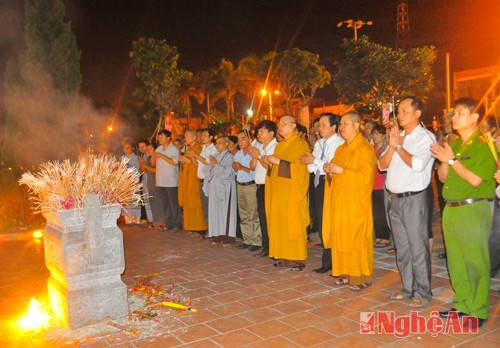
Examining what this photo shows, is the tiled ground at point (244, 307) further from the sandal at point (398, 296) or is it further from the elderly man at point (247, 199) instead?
the elderly man at point (247, 199)

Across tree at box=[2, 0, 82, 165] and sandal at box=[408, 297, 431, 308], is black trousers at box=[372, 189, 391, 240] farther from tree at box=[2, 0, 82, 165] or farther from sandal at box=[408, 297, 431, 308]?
tree at box=[2, 0, 82, 165]

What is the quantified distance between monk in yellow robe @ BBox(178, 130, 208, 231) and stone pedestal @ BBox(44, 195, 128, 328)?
4287 mm

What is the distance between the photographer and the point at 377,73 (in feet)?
76.9

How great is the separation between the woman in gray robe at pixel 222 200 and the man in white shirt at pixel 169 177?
161 cm

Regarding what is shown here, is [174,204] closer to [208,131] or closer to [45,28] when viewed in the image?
[208,131]

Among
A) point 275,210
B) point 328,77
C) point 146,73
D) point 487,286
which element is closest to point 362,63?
point 146,73

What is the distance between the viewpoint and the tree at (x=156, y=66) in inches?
912

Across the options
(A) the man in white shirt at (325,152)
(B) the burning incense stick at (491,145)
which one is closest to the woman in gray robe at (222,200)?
(A) the man in white shirt at (325,152)

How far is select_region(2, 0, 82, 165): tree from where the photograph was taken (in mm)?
11312

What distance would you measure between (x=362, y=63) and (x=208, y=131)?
647 inches

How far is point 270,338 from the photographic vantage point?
4238mm
